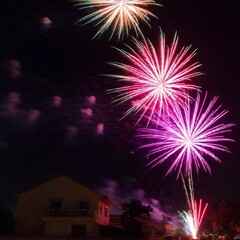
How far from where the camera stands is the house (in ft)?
146

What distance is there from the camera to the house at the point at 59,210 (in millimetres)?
44562

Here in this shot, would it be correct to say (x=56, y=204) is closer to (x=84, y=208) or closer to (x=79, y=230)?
(x=84, y=208)

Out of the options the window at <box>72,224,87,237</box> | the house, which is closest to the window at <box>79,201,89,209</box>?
the house

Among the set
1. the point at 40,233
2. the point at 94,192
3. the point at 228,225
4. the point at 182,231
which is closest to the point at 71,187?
the point at 94,192

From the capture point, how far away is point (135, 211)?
44.6 m

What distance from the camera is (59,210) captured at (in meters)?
45.5

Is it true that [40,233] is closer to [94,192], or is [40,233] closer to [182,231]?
[94,192]

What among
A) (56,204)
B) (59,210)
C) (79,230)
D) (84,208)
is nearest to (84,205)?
(84,208)

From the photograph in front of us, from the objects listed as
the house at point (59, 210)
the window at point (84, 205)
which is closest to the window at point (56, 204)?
the house at point (59, 210)

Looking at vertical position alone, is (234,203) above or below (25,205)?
above

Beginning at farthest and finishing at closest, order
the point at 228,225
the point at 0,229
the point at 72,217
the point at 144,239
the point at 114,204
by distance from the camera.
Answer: the point at 228,225 → the point at 114,204 → the point at 0,229 → the point at 72,217 → the point at 144,239

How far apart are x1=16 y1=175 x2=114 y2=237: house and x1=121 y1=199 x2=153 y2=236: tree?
289cm

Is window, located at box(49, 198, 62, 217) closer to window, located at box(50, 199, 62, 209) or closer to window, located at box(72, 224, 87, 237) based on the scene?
window, located at box(50, 199, 62, 209)

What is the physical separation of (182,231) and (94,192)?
238 feet
